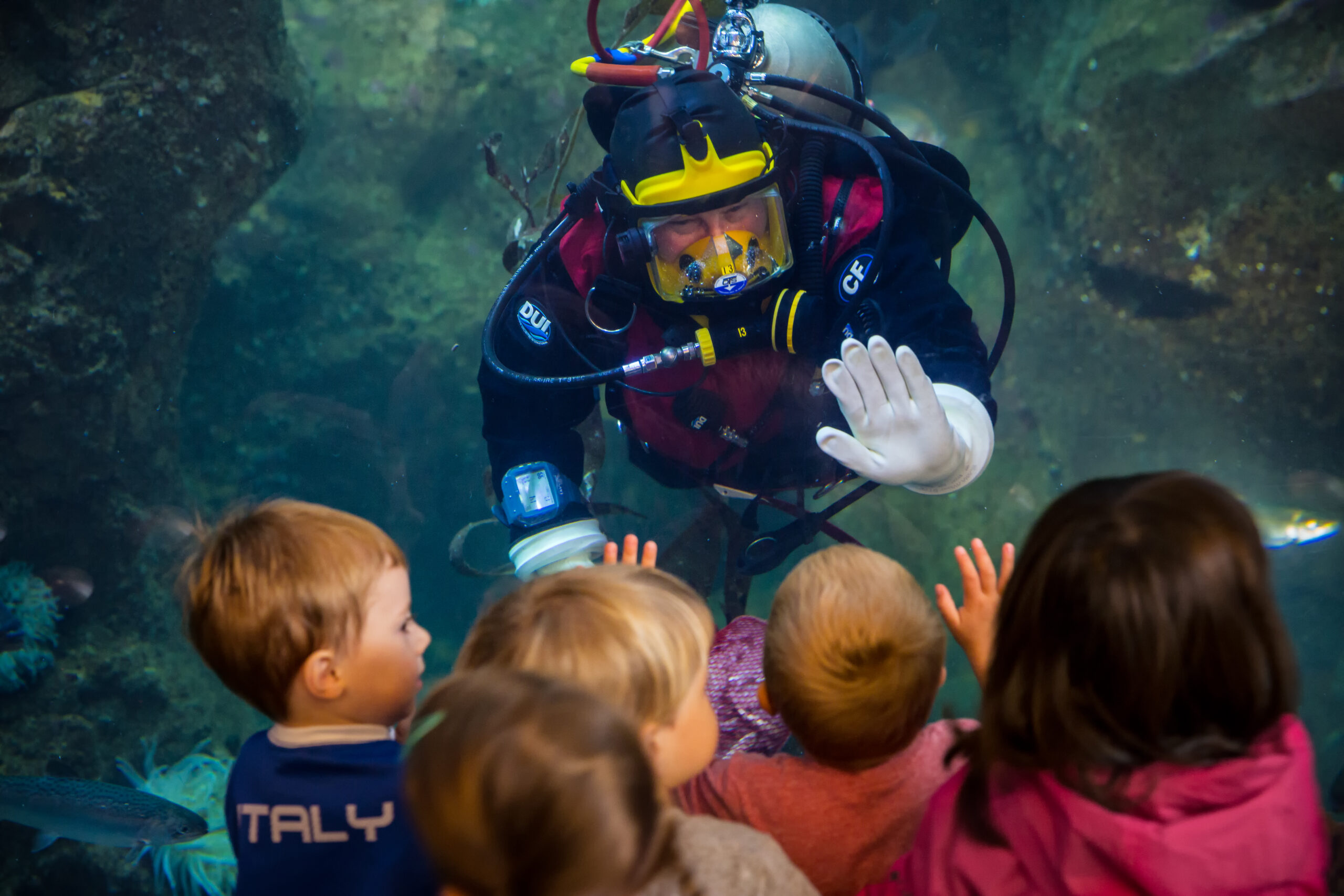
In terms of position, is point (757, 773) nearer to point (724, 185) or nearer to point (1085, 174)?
point (724, 185)

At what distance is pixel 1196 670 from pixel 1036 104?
7.24 m

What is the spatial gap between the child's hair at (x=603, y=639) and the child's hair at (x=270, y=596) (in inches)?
16.0

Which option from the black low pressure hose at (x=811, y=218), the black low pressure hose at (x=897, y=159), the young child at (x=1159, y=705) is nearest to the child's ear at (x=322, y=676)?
the young child at (x=1159, y=705)

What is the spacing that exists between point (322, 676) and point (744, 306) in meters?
2.07

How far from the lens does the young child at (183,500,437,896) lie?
1354mm

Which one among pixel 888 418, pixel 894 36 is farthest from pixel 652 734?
pixel 894 36

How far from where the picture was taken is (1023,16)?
6750 mm

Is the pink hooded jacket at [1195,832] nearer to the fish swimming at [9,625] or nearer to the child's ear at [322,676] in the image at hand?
the child's ear at [322,676]

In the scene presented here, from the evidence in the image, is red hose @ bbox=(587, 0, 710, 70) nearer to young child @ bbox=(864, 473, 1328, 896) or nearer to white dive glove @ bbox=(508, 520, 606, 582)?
white dive glove @ bbox=(508, 520, 606, 582)

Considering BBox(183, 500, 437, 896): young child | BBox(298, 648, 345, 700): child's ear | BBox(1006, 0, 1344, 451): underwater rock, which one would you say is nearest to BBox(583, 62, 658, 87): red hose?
BBox(183, 500, 437, 896): young child

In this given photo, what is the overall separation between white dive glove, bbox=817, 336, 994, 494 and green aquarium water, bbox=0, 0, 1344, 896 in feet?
3.53

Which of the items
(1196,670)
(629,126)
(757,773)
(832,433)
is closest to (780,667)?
(757,773)

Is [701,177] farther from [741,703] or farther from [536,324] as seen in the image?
[741,703]

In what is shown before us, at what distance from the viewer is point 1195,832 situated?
3.22ft
